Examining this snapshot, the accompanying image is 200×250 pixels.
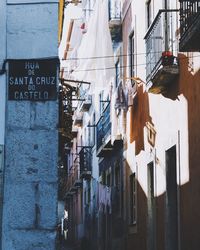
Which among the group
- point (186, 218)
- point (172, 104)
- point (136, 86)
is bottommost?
point (186, 218)

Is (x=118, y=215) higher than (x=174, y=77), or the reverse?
(x=174, y=77)

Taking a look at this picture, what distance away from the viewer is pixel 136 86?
16.0m

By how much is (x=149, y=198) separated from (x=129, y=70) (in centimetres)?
414

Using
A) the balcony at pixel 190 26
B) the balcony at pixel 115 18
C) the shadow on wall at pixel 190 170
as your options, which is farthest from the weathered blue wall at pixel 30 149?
the balcony at pixel 115 18

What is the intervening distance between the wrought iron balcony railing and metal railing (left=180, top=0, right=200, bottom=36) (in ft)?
30.7

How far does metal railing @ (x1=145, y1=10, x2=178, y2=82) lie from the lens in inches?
477

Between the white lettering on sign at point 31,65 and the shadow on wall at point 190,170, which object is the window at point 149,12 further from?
the white lettering on sign at point 31,65

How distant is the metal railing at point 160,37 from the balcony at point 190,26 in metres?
1.40

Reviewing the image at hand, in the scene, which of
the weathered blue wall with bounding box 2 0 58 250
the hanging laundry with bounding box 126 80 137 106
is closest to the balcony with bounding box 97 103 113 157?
the hanging laundry with bounding box 126 80 137 106

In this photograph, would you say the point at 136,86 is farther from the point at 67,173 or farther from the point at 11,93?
the point at 67,173

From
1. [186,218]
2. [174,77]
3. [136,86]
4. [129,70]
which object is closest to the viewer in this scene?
[186,218]

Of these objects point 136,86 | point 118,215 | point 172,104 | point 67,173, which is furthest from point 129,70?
point 67,173

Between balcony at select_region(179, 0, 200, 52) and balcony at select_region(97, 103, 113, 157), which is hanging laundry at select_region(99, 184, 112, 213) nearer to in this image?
balcony at select_region(97, 103, 113, 157)

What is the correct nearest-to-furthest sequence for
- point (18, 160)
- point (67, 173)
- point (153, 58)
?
1. point (18, 160)
2. point (153, 58)
3. point (67, 173)
